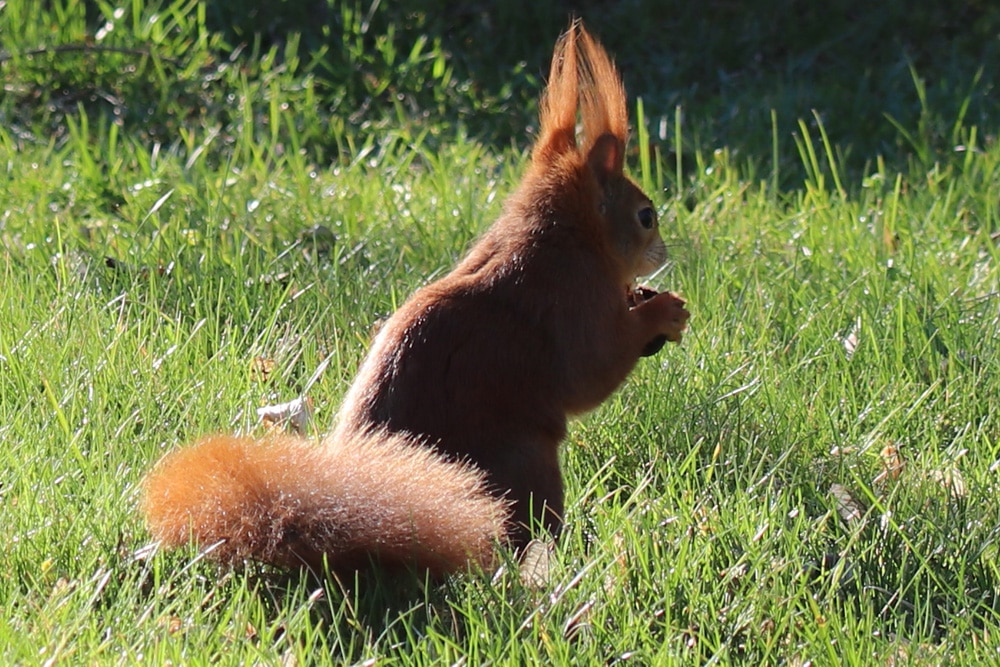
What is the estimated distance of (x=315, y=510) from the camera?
2.10 meters

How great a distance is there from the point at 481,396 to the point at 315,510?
425 mm

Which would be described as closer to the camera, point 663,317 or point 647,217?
point 663,317

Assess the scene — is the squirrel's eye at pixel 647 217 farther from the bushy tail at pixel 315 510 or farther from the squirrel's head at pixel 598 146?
the bushy tail at pixel 315 510

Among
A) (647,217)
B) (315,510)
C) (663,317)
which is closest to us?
(315,510)

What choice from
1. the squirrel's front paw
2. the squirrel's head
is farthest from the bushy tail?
the squirrel's head

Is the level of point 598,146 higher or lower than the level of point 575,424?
higher

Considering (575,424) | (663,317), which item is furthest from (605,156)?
(575,424)

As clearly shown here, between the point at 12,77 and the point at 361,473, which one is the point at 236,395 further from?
the point at 12,77

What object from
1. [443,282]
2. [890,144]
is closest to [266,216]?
[443,282]

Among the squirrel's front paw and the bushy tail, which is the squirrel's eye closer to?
the squirrel's front paw

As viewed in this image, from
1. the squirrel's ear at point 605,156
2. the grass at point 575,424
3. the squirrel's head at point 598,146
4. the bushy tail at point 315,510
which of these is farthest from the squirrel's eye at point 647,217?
the bushy tail at point 315,510

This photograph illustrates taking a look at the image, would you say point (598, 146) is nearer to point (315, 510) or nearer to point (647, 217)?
point (647, 217)

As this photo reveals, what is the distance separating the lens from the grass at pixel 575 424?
2143 mm

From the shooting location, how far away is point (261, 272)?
345cm
